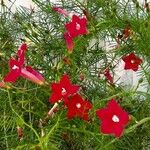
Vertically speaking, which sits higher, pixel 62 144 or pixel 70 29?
pixel 70 29

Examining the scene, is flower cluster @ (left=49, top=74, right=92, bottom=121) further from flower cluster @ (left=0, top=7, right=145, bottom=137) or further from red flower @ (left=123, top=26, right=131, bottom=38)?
red flower @ (left=123, top=26, right=131, bottom=38)

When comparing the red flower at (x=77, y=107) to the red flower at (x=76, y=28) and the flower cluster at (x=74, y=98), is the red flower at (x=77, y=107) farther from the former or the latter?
the red flower at (x=76, y=28)

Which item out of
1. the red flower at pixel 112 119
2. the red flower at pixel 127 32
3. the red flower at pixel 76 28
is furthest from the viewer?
the red flower at pixel 127 32

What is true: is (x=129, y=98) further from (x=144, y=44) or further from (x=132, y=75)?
(x=132, y=75)

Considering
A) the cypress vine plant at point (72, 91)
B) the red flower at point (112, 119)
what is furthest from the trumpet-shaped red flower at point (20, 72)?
the red flower at point (112, 119)

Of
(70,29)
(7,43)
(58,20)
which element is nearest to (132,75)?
(58,20)

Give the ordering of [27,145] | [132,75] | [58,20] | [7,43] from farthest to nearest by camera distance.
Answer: [132,75] → [58,20] → [7,43] → [27,145]

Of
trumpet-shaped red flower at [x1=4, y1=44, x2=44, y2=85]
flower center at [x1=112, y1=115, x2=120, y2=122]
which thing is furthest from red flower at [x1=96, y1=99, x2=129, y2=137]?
trumpet-shaped red flower at [x1=4, y1=44, x2=44, y2=85]
